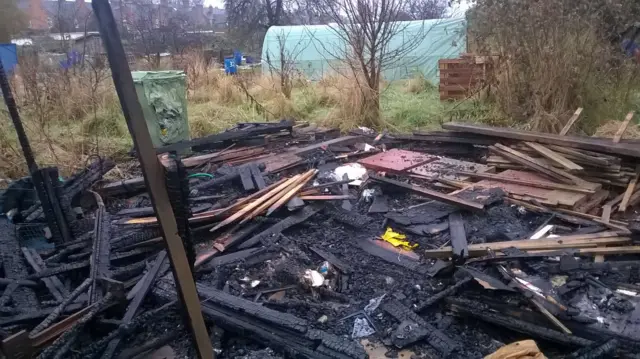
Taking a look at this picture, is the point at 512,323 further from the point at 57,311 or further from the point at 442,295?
the point at 57,311

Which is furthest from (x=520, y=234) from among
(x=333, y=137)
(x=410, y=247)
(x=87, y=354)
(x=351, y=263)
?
(x=333, y=137)

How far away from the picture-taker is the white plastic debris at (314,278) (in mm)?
3900

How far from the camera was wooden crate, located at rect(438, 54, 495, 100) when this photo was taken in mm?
10117

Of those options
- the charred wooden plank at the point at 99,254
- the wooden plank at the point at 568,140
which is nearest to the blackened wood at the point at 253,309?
the charred wooden plank at the point at 99,254

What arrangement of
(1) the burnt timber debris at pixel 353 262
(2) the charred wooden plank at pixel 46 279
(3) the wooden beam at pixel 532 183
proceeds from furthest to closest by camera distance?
(3) the wooden beam at pixel 532 183 → (2) the charred wooden plank at pixel 46 279 → (1) the burnt timber debris at pixel 353 262

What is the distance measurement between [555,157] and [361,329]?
3.90 meters

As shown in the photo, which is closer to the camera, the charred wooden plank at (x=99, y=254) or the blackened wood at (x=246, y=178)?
the charred wooden plank at (x=99, y=254)

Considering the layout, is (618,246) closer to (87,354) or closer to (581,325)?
(581,325)

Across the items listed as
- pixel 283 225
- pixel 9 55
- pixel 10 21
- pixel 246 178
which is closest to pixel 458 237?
pixel 283 225

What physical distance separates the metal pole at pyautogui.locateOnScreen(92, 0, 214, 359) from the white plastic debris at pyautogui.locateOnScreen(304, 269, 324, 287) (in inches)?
84.5

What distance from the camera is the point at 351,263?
4.34 metres

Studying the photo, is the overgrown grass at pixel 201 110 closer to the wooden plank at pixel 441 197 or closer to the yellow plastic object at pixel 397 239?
the wooden plank at pixel 441 197

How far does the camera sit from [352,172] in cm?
651

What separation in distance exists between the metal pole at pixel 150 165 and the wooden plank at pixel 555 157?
17.2 ft
